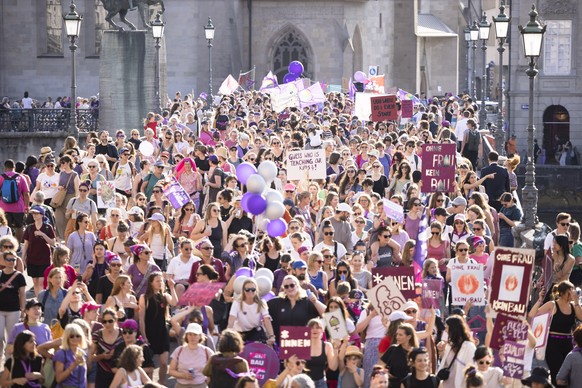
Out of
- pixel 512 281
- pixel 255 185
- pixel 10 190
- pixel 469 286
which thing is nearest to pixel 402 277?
pixel 469 286

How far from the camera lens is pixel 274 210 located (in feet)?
65.5

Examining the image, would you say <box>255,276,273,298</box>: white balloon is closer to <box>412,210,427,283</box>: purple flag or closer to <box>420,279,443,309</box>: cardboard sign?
<box>420,279,443,309</box>: cardboard sign

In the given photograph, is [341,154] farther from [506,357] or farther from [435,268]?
[506,357]

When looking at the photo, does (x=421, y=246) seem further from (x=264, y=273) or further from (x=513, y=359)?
(x=513, y=359)

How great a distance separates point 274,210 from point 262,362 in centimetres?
537

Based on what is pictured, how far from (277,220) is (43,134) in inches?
975

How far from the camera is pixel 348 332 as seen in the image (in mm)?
15438

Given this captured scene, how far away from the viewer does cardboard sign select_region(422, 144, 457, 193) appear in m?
22.9

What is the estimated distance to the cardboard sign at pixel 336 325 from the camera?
50.0ft

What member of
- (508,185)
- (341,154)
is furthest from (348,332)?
(341,154)

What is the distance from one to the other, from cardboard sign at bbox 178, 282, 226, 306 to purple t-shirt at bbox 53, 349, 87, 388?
5.52ft

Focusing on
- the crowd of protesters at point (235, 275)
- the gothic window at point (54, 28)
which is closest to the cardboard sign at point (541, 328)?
the crowd of protesters at point (235, 275)

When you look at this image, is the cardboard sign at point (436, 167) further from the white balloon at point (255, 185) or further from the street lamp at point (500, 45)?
the street lamp at point (500, 45)

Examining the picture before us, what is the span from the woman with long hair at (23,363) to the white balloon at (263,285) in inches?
113
